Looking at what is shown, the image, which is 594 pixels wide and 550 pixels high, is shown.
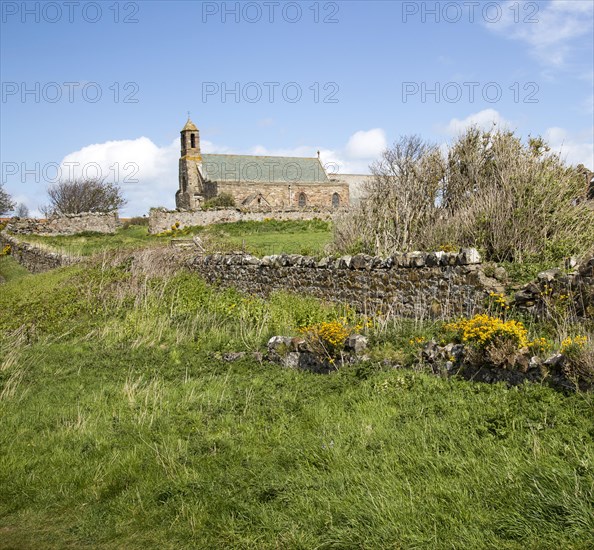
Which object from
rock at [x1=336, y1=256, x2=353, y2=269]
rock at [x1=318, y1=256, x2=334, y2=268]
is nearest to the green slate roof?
rock at [x1=318, y1=256, x2=334, y2=268]

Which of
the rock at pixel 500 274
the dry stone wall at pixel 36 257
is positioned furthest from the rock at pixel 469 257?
the dry stone wall at pixel 36 257

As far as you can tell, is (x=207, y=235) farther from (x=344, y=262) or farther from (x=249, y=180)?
(x=249, y=180)

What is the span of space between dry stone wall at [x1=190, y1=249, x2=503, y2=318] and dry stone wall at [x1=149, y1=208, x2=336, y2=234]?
21265mm

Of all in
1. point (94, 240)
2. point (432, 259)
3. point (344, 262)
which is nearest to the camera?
point (432, 259)

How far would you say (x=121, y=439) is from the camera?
23.7 feet

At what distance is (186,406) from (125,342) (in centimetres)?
538

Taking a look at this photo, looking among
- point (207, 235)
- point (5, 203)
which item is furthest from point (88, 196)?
point (207, 235)

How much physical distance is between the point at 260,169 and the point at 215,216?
27.8 m

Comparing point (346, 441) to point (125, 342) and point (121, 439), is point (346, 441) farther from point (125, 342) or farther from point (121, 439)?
point (125, 342)

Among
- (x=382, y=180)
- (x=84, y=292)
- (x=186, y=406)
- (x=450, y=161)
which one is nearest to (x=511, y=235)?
(x=450, y=161)

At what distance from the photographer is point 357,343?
29.9ft

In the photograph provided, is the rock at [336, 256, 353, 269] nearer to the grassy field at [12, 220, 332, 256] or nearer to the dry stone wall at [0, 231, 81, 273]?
the grassy field at [12, 220, 332, 256]

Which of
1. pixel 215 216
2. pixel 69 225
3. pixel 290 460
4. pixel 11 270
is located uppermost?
pixel 215 216

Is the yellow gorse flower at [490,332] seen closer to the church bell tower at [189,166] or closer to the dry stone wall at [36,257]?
the dry stone wall at [36,257]
